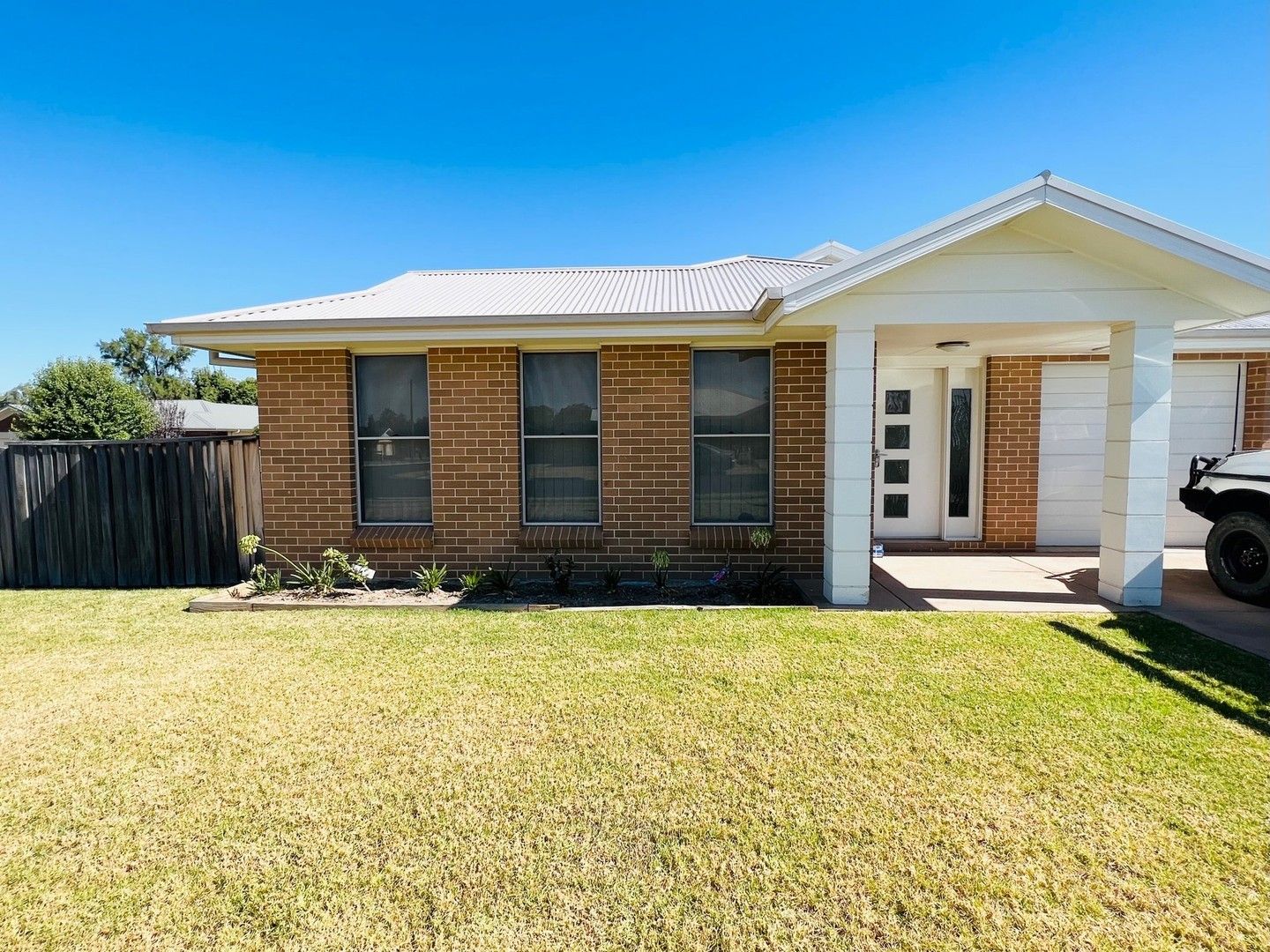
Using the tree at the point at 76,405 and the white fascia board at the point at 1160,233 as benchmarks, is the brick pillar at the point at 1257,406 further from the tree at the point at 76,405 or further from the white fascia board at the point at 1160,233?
the tree at the point at 76,405

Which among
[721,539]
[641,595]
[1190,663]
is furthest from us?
[721,539]

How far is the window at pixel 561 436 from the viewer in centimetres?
683

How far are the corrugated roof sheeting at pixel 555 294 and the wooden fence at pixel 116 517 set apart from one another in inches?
86.0

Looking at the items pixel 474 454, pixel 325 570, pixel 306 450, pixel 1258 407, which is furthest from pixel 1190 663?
pixel 306 450

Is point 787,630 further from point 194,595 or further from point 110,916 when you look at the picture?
point 194,595

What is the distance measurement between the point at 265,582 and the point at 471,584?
232 cm

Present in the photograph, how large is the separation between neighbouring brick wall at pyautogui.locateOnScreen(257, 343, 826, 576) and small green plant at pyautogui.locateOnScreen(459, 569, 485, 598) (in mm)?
244

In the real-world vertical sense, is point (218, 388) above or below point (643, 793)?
above

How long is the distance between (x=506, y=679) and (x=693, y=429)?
3.60 m

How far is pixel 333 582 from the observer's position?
657cm

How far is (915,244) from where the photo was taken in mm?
5094

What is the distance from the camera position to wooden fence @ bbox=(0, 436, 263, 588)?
23.4 ft

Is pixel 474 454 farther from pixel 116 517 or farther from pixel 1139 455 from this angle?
pixel 1139 455

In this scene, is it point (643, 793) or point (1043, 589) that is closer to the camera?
point (643, 793)
